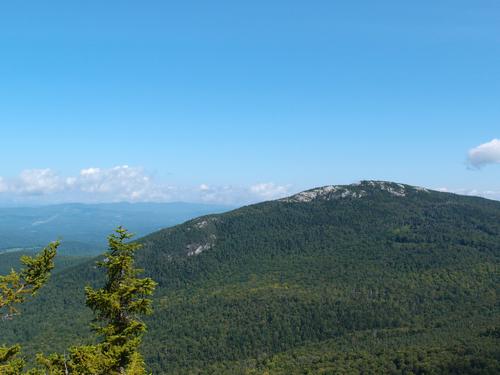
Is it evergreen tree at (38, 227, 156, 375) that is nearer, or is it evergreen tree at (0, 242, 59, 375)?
evergreen tree at (0, 242, 59, 375)

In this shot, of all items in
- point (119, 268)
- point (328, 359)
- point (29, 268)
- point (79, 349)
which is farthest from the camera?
point (328, 359)

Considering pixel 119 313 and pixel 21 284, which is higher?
pixel 21 284

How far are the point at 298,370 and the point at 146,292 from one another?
17329 centimetres

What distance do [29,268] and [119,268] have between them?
597cm

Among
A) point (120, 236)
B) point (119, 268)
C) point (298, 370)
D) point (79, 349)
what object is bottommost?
point (298, 370)

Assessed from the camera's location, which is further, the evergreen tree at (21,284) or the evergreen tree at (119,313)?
the evergreen tree at (119,313)

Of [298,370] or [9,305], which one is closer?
[9,305]

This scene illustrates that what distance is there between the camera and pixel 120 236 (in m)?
33.0

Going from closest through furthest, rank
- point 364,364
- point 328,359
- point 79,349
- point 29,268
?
1. point 79,349
2. point 29,268
3. point 364,364
4. point 328,359

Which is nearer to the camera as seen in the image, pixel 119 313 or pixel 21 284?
pixel 21 284

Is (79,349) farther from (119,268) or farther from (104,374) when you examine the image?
(119,268)

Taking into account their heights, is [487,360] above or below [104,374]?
below

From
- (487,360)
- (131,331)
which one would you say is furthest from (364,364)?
(131,331)

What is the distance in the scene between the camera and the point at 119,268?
31984 millimetres
